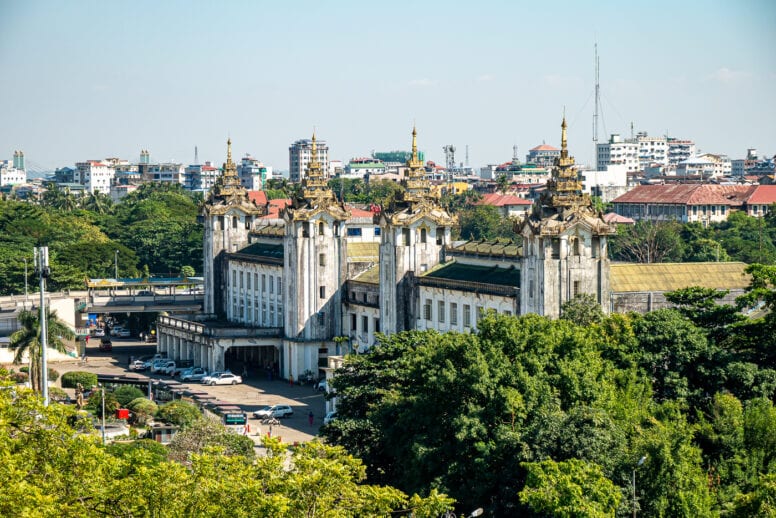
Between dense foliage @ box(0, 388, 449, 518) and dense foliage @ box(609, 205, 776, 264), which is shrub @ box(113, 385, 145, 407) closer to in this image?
dense foliage @ box(0, 388, 449, 518)

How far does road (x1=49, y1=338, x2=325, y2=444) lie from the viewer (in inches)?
3273

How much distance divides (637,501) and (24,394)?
20.3m

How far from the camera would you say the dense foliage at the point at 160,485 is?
39594 mm

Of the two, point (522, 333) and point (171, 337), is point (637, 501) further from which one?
point (171, 337)

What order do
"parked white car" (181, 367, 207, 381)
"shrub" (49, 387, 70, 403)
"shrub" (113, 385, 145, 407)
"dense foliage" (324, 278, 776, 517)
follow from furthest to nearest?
"parked white car" (181, 367, 207, 381), "shrub" (49, 387, 70, 403), "shrub" (113, 385, 145, 407), "dense foliage" (324, 278, 776, 517)

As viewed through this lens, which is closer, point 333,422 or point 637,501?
point 637,501

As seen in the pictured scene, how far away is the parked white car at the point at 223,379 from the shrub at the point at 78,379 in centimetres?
752

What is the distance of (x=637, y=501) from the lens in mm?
50406

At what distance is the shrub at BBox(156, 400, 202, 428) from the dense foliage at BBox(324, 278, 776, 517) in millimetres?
12477

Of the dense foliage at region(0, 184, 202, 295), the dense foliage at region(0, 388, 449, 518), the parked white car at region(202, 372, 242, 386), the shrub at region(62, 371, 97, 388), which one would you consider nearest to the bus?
the parked white car at region(202, 372, 242, 386)

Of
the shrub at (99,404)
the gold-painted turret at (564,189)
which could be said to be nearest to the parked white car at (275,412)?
the shrub at (99,404)

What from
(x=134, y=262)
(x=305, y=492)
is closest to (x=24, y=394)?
(x=305, y=492)

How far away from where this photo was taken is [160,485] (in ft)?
133

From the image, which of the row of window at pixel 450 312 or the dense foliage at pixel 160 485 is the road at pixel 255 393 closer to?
the row of window at pixel 450 312
